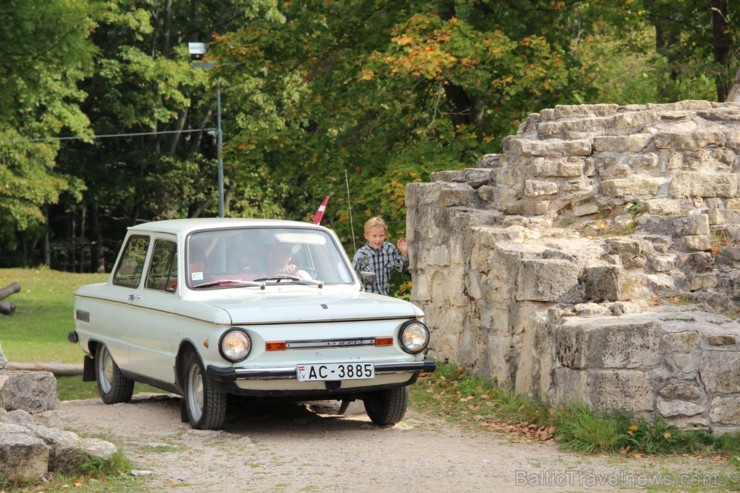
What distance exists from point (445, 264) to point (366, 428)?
4.20 metres

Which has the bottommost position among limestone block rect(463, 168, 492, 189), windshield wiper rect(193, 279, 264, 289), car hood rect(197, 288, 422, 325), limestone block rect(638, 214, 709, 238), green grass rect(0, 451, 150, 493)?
green grass rect(0, 451, 150, 493)

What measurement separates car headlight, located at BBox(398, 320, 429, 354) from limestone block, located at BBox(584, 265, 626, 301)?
1.72 meters

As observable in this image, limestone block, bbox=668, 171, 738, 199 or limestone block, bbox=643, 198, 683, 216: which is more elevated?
limestone block, bbox=668, 171, 738, 199

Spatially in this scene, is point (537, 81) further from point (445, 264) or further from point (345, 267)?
point (345, 267)

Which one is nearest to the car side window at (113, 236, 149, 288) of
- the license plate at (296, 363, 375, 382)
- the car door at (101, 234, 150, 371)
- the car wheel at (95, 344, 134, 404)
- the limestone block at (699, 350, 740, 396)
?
the car door at (101, 234, 150, 371)

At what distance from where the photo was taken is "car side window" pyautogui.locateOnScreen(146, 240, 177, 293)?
10.5 meters

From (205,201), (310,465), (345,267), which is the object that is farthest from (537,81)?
(205,201)

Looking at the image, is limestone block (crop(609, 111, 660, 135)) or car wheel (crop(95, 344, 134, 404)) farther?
limestone block (crop(609, 111, 660, 135))

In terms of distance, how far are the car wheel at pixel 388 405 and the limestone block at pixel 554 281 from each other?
1564 millimetres

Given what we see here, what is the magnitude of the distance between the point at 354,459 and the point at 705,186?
546 centimetres

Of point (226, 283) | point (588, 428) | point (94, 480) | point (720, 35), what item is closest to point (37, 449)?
point (94, 480)

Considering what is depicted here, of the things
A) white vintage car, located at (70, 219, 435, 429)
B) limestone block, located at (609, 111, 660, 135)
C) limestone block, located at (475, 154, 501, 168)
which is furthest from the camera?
limestone block, located at (475, 154, 501, 168)

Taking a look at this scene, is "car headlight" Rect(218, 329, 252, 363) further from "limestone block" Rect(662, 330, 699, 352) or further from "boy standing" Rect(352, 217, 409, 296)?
"boy standing" Rect(352, 217, 409, 296)

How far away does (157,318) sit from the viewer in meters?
10.5
